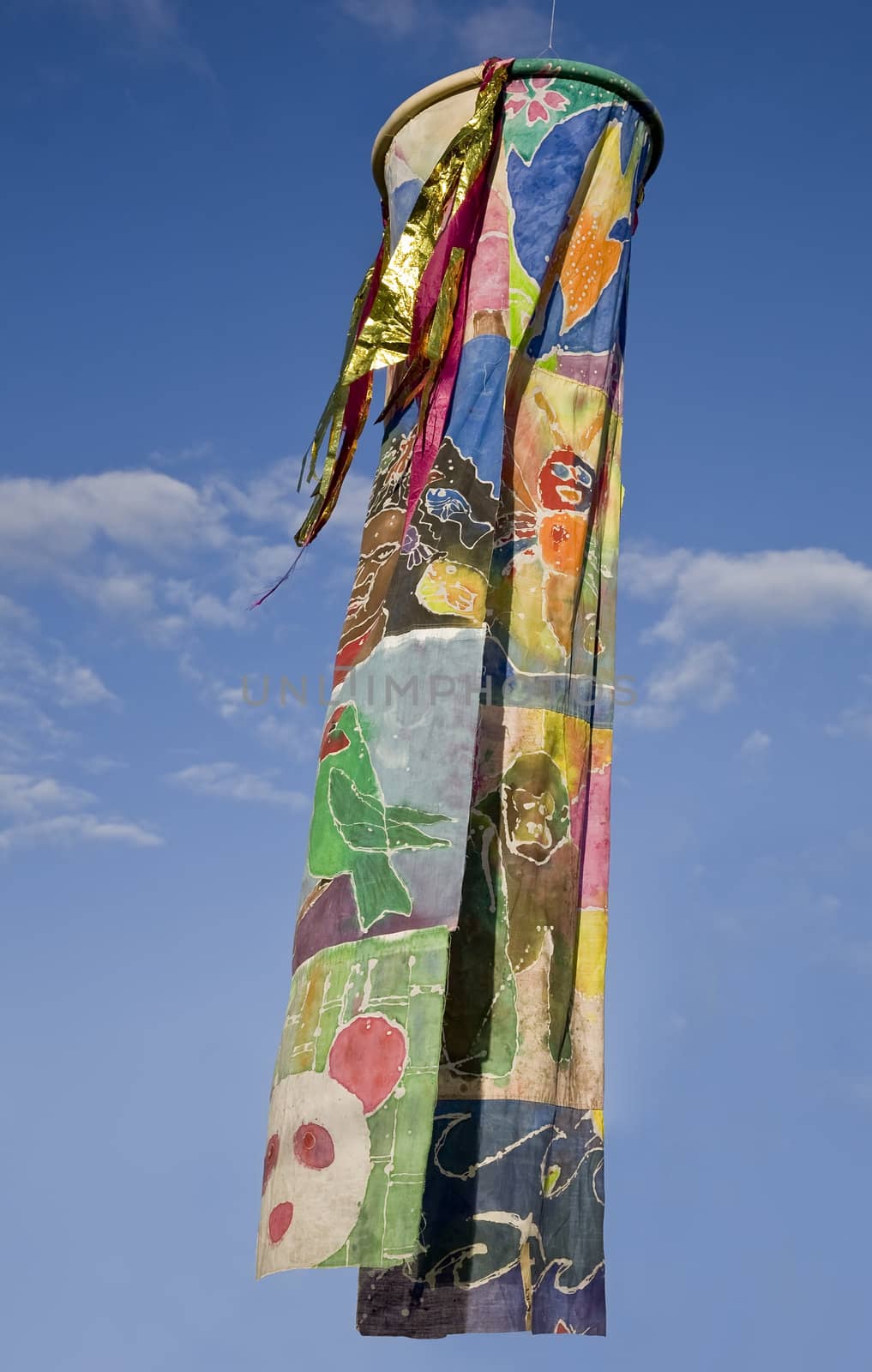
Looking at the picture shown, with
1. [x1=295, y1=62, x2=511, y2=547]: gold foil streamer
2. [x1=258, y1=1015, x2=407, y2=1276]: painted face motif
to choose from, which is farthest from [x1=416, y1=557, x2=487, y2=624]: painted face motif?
[x1=258, y1=1015, x2=407, y2=1276]: painted face motif

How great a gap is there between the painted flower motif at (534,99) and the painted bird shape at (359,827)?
128 cm

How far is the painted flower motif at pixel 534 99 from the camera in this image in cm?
309

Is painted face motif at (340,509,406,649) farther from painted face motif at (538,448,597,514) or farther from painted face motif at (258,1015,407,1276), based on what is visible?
painted face motif at (258,1015,407,1276)

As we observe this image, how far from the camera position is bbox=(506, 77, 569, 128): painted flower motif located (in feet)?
10.1

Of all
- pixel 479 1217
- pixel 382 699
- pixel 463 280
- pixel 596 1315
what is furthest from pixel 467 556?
pixel 596 1315

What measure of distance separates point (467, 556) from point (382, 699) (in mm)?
300

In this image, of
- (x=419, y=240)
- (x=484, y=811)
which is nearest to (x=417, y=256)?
(x=419, y=240)

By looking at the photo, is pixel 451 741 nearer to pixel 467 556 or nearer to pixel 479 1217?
pixel 467 556

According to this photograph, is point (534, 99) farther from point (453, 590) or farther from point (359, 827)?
point (359, 827)

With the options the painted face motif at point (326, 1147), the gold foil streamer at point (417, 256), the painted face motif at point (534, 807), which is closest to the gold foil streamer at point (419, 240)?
the gold foil streamer at point (417, 256)

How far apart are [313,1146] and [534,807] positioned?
73 cm

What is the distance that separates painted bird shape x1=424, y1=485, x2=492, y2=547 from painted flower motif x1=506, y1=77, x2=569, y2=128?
33.6 inches

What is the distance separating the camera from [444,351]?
2922 millimetres

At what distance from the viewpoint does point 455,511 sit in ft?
9.09
